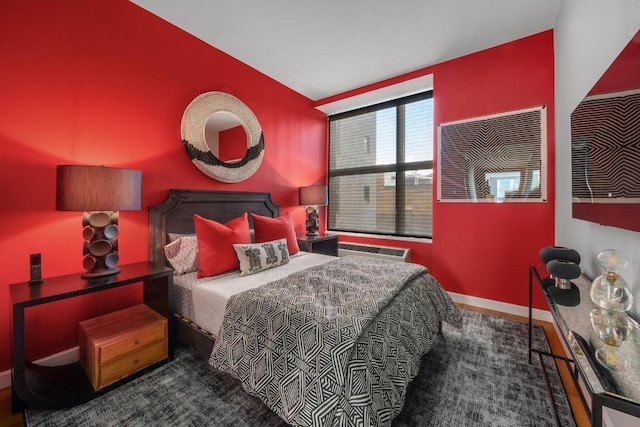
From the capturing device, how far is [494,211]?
2.82 metres

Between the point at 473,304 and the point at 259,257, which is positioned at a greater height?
the point at 259,257

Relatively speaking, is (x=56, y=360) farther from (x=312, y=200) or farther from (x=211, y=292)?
(x=312, y=200)

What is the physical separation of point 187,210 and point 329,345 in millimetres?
2024

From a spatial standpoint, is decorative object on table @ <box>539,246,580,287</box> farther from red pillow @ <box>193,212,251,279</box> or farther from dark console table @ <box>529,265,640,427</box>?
red pillow @ <box>193,212,251,279</box>

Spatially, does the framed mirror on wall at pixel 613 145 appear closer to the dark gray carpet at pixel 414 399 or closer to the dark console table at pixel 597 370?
the dark console table at pixel 597 370

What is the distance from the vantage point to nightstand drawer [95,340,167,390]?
1611 millimetres

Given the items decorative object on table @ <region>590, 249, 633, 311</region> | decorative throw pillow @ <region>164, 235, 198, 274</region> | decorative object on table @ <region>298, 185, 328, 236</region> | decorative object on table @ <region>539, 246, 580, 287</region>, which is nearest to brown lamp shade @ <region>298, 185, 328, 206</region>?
decorative object on table @ <region>298, 185, 328, 236</region>

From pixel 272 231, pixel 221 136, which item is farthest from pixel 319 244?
pixel 221 136

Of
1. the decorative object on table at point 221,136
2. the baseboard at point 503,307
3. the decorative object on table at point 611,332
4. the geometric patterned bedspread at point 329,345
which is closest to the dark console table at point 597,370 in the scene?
the decorative object on table at point 611,332

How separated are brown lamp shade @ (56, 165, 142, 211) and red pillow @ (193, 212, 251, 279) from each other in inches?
22.1

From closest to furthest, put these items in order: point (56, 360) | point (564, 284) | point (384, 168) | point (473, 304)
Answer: point (564, 284), point (56, 360), point (473, 304), point (384, 168)

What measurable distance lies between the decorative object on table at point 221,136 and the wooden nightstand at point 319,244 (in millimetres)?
1104

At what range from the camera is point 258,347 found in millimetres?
1420

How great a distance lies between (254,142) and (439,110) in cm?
Answer: 232
